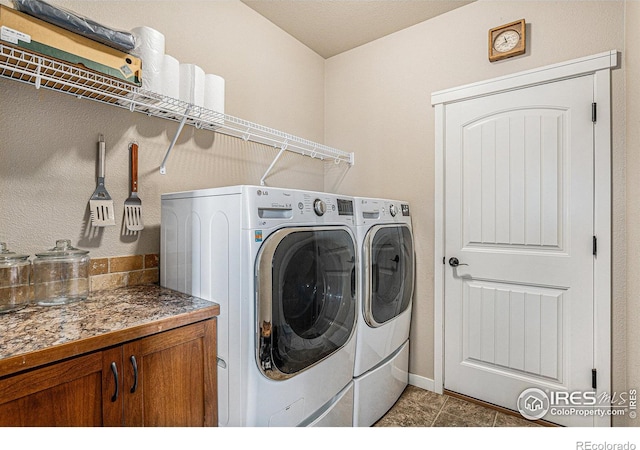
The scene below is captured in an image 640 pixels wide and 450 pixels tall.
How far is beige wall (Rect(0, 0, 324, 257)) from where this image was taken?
4.23 ft

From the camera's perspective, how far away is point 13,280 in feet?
3.96

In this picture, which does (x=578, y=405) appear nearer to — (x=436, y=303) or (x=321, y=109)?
(x=436, y=303)

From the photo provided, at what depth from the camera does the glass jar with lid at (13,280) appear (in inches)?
46.3

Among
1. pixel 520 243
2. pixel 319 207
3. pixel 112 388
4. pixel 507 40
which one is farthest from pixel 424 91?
pixel 112 388

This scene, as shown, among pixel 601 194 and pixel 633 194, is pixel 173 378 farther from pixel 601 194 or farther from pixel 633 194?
pixel 601 194

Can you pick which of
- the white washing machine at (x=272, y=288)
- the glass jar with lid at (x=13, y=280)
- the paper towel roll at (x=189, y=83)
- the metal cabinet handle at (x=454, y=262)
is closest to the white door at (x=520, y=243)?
the metal cabinet handle at (x=454, y=262)

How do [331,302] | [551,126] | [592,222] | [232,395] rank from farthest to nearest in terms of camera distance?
[551,126] → [592,222] → [331,302] → [232,395]

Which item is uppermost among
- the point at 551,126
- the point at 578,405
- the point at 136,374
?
the point at 551,126

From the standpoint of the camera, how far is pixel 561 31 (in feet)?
6.06

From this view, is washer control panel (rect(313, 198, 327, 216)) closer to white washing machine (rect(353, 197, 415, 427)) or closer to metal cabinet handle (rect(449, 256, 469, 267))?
white washing machine (rect(353, 197, 415, 427))

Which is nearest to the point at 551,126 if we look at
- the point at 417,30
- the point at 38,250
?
the point at 417,30

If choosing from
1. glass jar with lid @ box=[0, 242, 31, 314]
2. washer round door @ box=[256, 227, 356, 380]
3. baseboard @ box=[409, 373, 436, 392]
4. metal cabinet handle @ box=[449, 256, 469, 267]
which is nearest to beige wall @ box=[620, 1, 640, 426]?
metal cabinet handle @ box=[449, 256, 469, 267]

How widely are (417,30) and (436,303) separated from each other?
1946mm

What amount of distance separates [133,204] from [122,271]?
324 mm
